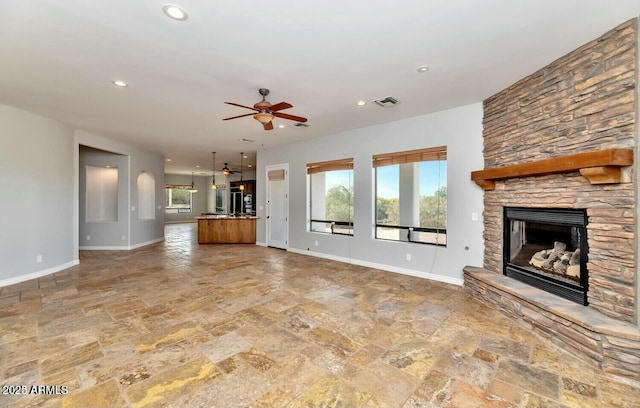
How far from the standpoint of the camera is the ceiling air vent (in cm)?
388

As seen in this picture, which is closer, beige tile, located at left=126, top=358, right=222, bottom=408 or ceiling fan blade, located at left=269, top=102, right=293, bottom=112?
beige tile, located at left=126, top=358, right=222, bottom=408

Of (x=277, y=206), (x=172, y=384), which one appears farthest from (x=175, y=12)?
(x=277, y=206)

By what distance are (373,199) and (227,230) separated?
500 cm

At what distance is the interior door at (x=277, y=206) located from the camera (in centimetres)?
725

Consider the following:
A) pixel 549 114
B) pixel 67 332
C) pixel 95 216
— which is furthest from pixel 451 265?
pixel 95 216

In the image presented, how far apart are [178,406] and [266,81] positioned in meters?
3.21

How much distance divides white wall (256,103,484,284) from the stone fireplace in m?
0.48

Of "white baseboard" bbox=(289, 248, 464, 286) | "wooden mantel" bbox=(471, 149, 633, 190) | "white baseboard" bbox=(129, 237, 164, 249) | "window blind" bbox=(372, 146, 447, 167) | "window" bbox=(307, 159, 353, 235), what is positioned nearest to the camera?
"wooden mantel" bbox=(471, 149, 633, 190)

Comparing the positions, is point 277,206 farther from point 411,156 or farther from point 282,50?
point 282,50

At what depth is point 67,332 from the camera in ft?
8.92

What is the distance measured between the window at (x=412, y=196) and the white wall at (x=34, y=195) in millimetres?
6087

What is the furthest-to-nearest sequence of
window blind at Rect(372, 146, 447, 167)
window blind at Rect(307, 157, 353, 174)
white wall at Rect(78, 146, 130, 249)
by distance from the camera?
white wall at Rect(78, 146, 130, 249)
window blind at Rect(307, 157, 353, 174)
window blind at Rect(372, 146, 447, 167)

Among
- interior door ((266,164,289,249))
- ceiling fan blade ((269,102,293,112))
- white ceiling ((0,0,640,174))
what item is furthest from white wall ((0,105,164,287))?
ceiling fan blade ((269,102,293,112))

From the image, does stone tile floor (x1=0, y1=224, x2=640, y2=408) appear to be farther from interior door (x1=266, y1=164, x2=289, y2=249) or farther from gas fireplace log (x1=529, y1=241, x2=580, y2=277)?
interior door (x1=266, y1=164, x2=289, y2=249)
